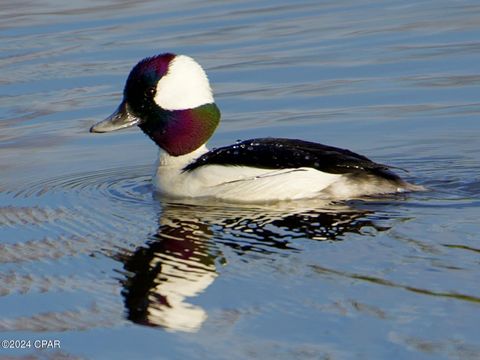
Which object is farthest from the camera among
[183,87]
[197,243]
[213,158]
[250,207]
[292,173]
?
[183,87]

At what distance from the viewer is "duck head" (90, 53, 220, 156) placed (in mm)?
10719

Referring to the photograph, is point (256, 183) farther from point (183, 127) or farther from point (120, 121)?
point (120, 121)

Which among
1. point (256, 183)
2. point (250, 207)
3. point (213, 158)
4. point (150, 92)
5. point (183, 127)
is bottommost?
point (250, 207)

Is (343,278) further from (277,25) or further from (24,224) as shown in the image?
(277,25)

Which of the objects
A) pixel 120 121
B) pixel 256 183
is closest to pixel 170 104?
pixel 120 121

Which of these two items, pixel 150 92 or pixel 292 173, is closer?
pixel 292 173

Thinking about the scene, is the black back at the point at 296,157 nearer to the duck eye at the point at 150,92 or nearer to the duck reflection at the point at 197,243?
the duck reflection at the point at 197,243

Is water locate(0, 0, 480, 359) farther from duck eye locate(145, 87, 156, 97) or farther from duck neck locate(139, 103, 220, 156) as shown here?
duck eye locate(145, 87, 156, 97)

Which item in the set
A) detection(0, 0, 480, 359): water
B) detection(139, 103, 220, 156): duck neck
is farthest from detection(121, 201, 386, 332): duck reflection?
detection(139, 103, 220, 156): duck neck

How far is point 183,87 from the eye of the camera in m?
10.7

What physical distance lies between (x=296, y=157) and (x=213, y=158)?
0.65 metres

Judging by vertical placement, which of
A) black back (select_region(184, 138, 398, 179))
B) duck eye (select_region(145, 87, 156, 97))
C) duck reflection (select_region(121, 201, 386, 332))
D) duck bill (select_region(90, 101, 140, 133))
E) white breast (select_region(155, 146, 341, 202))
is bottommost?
duck reflection (select_region(121, 201, 386, 332))

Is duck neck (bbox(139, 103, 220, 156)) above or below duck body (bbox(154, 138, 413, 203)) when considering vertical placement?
above

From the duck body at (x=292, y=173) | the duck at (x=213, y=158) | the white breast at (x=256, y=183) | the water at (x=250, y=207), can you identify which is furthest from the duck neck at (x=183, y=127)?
the duck body at (x=292, y=173)
